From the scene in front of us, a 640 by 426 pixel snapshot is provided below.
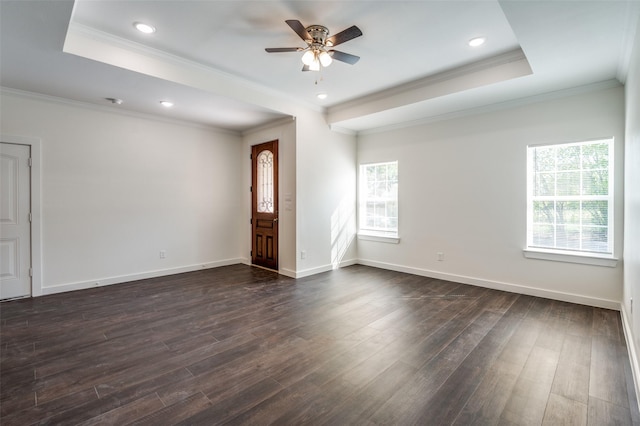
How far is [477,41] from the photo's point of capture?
3225 millimetres

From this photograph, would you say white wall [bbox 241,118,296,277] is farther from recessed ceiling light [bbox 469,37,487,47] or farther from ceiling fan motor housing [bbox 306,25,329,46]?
recessed ceiling light [bbox 469,37,487,47]

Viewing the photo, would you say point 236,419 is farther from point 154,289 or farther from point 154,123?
point 154,123

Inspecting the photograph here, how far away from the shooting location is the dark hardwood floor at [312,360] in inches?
76.2

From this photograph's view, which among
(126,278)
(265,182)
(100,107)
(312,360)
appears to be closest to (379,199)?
(265,182)

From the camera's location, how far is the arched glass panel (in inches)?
229

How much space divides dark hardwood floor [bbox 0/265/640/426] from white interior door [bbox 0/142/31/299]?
0.31 meters

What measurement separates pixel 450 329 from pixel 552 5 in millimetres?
2894

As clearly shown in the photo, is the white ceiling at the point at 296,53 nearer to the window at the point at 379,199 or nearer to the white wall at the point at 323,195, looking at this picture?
the white wall at the point at 323,195

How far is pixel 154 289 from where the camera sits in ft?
14.9

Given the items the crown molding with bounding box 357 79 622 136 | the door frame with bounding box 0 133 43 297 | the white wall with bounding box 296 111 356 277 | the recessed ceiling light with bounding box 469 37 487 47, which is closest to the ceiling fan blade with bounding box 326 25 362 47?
the recessed ceiling light with bounding box 469 37 487 47

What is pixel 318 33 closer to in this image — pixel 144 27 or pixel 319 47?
pixel 319 47

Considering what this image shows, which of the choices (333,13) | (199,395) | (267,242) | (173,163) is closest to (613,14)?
(333,13)

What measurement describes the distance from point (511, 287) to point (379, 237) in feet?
7.57

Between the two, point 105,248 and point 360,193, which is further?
point 360,193
